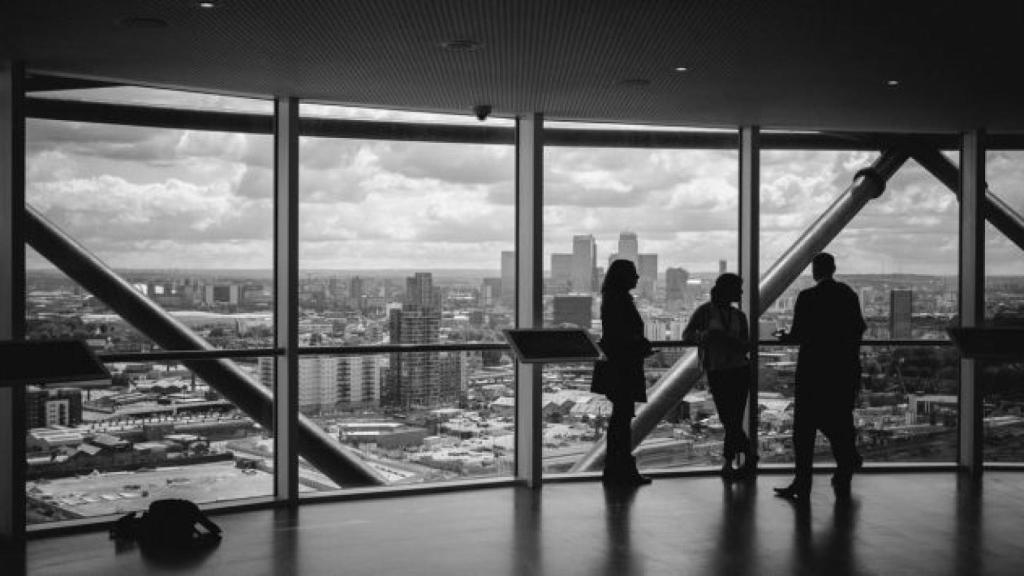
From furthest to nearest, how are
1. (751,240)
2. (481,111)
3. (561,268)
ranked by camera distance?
(751,240), (561,268), (481,111)

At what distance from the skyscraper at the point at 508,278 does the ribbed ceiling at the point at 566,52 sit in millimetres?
1320

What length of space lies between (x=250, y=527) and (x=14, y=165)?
9.73ft

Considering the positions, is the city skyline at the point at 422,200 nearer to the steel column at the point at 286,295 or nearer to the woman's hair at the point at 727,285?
the steel column at the point at 286,295

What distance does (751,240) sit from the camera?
928cm

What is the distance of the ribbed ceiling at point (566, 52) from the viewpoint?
5.27 m

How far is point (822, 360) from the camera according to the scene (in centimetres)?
771

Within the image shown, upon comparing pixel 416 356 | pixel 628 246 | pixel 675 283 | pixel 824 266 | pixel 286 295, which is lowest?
pixel 416 356

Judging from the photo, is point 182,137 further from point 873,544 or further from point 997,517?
point 997,517

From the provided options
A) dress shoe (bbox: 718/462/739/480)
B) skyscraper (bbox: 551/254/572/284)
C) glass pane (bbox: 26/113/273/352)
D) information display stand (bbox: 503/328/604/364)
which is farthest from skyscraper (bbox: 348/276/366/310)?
dress shoe (bbox: 718/462/739/480)

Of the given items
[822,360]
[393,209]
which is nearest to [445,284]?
[393,209]

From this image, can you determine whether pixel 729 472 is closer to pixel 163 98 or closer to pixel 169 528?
pixel 169 528

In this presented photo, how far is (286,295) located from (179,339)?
0.88m

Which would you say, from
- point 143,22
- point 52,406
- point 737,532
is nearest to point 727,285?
point 737,532

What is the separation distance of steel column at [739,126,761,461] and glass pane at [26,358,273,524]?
4.47 metres
